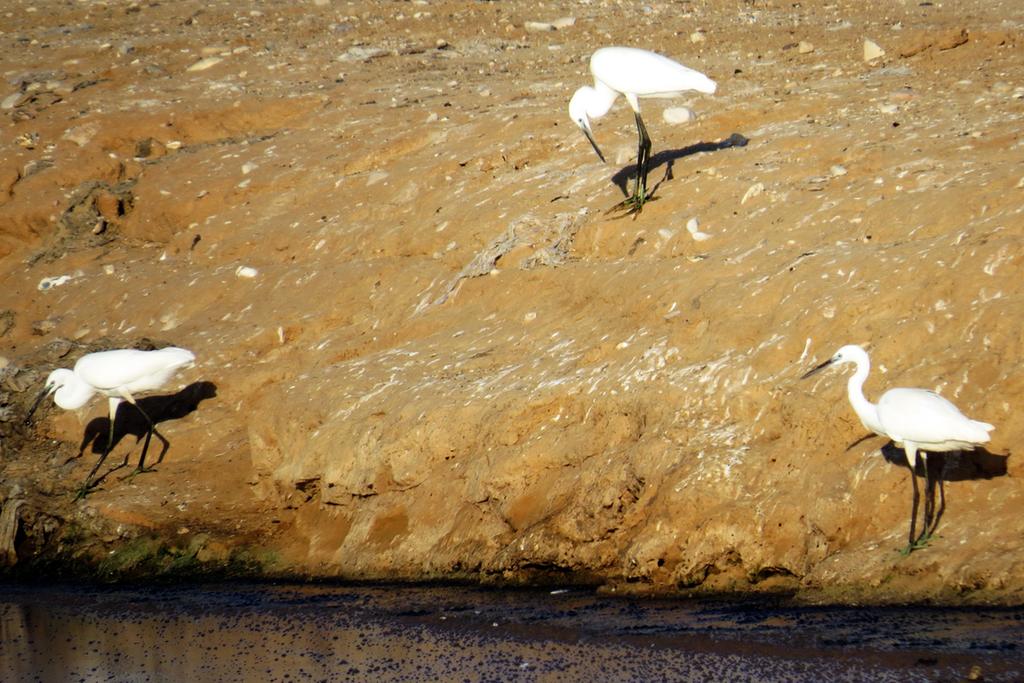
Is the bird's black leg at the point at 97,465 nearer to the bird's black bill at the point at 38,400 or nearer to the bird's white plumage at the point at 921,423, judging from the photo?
the bird's black bill at the point at 38,400

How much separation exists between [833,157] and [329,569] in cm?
501

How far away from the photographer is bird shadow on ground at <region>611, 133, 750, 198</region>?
11.5 metres

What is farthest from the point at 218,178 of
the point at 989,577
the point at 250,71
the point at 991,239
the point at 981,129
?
the point at 989,577

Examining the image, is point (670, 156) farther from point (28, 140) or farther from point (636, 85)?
point (28, 140)

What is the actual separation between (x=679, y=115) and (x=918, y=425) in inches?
269

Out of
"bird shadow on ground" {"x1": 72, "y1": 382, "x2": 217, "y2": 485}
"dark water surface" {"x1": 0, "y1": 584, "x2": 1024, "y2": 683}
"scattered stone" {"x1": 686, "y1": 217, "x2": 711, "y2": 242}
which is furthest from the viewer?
"bird shadow on ground" {"x1": 72, "y1": 382, "x2": 217, "y2": 485}

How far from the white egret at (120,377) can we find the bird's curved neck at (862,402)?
5452mm

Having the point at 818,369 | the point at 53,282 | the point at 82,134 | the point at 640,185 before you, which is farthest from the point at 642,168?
the point at 82,134

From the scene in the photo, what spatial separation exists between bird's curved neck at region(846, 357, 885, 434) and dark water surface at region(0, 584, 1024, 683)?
96cm

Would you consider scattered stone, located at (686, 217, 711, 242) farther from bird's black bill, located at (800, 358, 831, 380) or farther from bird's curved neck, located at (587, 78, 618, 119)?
bird's black bill, located at (800, 358, 831, 380)

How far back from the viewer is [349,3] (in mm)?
21234

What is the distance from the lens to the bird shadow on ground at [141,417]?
1122 cm

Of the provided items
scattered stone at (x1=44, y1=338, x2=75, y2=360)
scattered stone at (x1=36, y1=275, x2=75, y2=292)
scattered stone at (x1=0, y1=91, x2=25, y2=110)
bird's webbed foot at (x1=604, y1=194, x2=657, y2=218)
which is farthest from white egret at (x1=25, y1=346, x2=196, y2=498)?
scattered stone at (x1=0, y1=91, x2=25, y2=110)

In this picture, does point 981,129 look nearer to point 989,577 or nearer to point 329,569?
point 989,577
